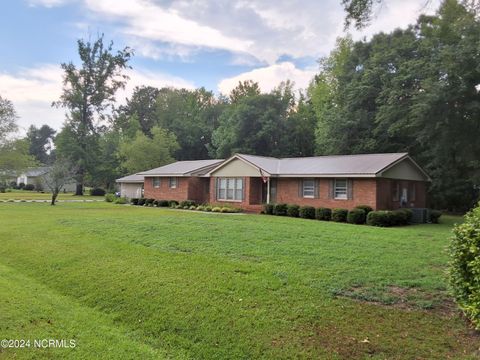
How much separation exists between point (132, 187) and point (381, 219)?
28.3 m

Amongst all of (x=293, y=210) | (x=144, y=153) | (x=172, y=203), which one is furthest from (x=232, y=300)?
(x=144, y=153)

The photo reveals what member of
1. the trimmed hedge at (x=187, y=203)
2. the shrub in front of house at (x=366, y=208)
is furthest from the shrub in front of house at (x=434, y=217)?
the trimmed hedge at (x=187, y=203)

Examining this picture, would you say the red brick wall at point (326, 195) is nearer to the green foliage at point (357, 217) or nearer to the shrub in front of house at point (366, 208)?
the shrub in front of house at point (366, 208)

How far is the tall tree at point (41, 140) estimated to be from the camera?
105000 mm

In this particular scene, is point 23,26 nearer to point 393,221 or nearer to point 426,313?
point 426,313

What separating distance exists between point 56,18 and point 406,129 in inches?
944

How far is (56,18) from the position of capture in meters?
14.6

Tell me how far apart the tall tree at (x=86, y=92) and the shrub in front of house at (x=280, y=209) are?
34.3m

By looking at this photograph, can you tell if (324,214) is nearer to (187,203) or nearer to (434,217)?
(434,217)

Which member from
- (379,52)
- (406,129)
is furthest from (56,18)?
(379,52)

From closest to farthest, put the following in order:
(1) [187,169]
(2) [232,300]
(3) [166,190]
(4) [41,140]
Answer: (2) [232,300] < (1) [187,169] < (3) [166,190] < (4) [41,140]

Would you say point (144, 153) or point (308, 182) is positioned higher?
point (144, 153)

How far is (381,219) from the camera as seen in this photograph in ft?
60.2

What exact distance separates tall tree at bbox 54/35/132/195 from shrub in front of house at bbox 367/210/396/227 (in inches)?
1601
